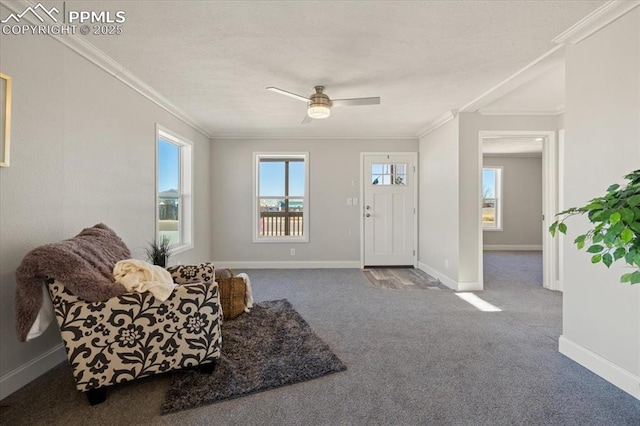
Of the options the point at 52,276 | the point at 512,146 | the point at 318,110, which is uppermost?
the point at 512,146

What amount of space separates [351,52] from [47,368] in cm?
316

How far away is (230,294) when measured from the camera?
302 cm

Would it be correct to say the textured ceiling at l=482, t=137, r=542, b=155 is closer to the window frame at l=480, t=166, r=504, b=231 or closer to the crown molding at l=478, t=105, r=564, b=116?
the window frame at l=480, t=166, r=504, b=231

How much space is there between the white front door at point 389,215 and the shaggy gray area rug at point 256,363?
289 centimetres

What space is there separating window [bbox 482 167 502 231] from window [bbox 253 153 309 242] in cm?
491

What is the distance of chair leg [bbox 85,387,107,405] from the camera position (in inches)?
68.6

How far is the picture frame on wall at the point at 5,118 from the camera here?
179cm

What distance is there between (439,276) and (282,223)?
9.05 ft

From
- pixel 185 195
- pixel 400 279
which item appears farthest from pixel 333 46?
pixel 400 279

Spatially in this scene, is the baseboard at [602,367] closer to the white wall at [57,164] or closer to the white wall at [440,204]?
the white wall at [440,204]

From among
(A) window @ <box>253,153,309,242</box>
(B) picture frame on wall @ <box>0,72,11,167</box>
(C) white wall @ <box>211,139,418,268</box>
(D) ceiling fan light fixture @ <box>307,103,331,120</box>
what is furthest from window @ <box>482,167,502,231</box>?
(B) picture frame on wall @ <box>0,72,11,167</box>

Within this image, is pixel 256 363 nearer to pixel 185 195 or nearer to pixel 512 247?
pixel 185 195

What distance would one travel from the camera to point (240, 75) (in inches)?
116

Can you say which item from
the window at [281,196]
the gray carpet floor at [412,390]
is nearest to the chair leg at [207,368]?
the gray carpet floor at [412,390]
